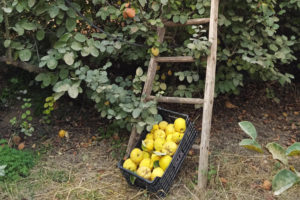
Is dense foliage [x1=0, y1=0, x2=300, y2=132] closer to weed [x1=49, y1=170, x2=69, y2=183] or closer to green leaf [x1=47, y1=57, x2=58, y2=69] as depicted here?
green leaf [x1=47, y1=57, x2=58, y2=69]

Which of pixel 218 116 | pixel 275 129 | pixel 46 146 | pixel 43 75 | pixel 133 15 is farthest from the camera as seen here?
pixel 218 116

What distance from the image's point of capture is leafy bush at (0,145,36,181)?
1.95 metres

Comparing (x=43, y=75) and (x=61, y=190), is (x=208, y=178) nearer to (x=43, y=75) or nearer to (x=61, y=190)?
(x=61, y=190)

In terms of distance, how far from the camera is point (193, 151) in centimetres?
228

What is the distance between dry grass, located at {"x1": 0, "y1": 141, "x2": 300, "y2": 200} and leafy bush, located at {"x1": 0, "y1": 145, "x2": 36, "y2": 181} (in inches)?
2.2

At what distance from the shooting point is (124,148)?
2.34 m

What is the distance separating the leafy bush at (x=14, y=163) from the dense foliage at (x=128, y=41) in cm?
55

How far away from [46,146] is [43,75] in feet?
1.99

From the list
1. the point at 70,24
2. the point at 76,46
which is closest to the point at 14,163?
the point at 76,46

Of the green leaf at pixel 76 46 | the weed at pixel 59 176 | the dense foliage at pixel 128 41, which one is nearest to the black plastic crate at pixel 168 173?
the dense foliage at pixel 128 41

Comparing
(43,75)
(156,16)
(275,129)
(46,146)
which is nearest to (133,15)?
(156,16)

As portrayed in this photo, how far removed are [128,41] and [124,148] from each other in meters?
0.87

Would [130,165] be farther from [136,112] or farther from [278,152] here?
[278,152]

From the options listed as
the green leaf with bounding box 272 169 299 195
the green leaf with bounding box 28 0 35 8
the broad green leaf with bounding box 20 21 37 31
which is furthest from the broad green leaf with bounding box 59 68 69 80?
the green leaf with bounding box 272 169 299 195
